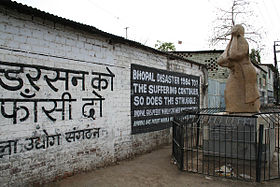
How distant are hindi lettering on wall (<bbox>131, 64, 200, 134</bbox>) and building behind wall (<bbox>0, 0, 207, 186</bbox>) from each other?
33 mm

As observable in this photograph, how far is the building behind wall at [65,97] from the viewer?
4047 mm

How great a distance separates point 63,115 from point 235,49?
4480 millimetres

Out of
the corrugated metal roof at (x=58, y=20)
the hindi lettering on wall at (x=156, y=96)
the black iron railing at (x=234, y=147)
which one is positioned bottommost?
the black iron railing at (x=234, y=147)

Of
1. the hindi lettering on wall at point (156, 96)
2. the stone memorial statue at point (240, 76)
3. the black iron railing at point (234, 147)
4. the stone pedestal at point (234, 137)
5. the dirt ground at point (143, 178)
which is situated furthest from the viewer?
the hindi lettering on wall at point (156, 96)

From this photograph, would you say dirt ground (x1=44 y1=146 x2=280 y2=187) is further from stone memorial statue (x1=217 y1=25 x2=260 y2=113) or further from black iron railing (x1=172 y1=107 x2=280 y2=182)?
stone memorial statue (x1=217 y1=25 x2=260 y2=113)

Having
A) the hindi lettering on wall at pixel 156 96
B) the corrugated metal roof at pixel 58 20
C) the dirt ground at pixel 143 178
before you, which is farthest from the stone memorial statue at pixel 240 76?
the corrugated metal roof at pixel 58 20

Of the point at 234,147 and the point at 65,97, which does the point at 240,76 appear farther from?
the point at 65,97

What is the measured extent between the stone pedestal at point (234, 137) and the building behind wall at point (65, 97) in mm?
2259

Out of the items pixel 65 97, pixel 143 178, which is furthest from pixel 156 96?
pixel 65 97

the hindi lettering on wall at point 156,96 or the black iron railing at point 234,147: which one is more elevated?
the hindi lettering on wall at point 156,96

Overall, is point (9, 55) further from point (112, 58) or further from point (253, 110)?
point (253, 110)

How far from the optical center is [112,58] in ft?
20.4

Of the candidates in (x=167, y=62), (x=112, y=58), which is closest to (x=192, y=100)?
(x=167, y=62)

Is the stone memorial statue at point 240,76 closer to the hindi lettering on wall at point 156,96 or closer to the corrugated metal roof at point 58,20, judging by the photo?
the hindi lettering on wall at point 156,96
